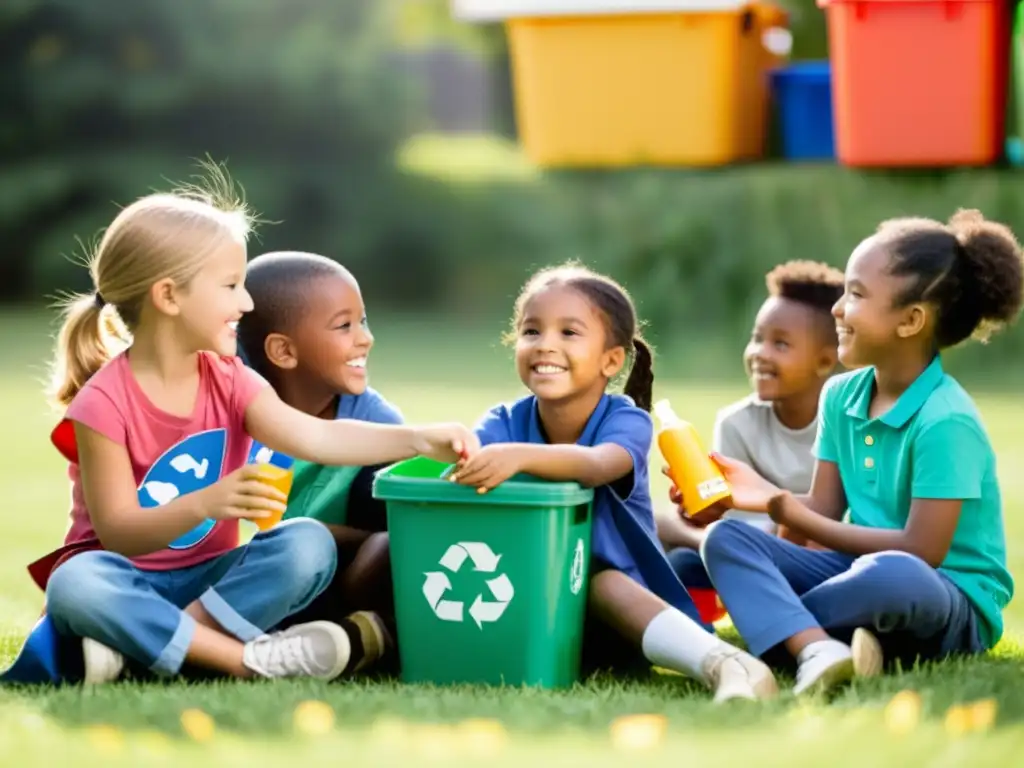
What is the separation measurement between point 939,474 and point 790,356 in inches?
28.9

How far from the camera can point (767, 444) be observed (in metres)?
3.34

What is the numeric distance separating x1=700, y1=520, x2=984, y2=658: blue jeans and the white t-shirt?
538 millimetres

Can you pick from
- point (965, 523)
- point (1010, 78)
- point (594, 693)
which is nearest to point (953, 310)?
point (965, 523)

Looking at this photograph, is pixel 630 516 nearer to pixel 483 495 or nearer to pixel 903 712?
pixel 483 495

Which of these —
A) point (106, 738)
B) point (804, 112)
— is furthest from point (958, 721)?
point (804, 112)

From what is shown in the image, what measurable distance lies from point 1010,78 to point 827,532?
4165 millimetres

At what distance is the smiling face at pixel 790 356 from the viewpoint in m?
3.32

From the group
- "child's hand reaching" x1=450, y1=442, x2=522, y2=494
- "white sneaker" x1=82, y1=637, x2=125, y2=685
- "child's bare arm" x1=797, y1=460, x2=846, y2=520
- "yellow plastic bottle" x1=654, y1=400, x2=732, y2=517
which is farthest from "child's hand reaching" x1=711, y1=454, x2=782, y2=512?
"white sneaker" x1=82, y1=637, x2=125, y2=685

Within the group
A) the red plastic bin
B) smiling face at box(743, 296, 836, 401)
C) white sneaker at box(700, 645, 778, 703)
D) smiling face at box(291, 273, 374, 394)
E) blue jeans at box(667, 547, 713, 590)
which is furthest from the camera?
the red plastic bin

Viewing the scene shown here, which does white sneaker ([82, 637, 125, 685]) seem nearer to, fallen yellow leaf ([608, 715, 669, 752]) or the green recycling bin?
the green recycling bin

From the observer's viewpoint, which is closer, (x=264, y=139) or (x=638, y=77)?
(x=638, y=77)

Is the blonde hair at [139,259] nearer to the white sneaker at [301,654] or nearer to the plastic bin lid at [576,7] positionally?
the white sneaker at [301,654]

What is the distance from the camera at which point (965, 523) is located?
2.70 meters

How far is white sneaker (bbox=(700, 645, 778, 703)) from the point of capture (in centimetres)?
239
